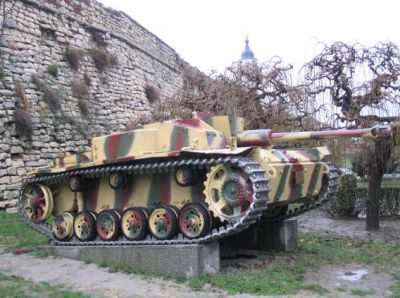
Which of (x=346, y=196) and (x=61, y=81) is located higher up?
(x=61, y=81)

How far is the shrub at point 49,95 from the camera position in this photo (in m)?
14.3

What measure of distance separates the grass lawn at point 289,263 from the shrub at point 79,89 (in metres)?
6.08

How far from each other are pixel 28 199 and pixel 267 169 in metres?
4.24

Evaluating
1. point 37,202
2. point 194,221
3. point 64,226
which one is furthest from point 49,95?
point 194,221

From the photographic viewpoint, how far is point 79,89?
631 inches

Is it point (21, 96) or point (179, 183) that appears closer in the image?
point (179, 183)

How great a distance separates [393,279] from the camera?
259 inches

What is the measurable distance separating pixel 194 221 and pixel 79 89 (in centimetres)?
1011

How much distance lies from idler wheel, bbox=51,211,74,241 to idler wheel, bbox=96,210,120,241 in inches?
Answer: 23.9

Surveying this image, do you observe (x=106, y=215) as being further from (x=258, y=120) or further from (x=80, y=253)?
(x=258, y=120)

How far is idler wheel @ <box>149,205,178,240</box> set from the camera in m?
7.04

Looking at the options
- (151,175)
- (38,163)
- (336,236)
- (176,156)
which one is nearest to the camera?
(176,156)

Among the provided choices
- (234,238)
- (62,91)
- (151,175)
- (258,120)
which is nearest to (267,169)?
(151,175)

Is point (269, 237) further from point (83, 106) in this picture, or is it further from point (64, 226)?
point (83, 106)
